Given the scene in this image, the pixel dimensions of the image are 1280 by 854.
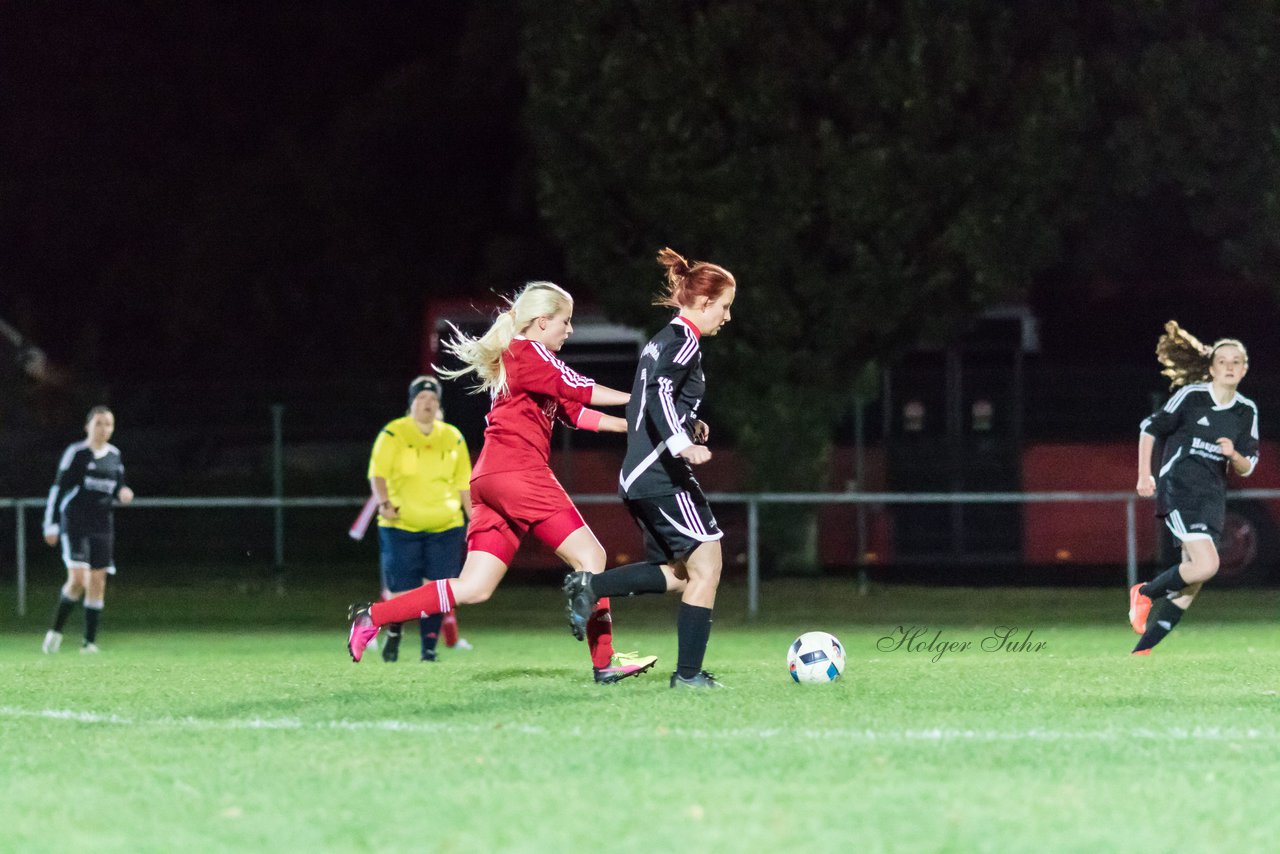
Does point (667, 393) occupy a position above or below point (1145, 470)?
above

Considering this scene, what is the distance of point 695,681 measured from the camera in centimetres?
879

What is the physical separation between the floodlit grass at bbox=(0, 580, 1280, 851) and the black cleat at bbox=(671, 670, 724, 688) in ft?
0.53

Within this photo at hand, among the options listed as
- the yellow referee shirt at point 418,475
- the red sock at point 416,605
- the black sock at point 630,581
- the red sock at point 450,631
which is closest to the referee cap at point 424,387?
the yellow referee shirt at point 418,475

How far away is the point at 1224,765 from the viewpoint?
6.47 metres

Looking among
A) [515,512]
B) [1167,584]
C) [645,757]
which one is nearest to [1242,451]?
[1167,584]

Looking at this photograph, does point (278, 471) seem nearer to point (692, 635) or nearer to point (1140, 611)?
point (1140, 611)

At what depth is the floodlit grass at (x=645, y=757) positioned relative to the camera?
543 centimetres

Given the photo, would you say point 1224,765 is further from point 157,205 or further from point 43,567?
point 157,205

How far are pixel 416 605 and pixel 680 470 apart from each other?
4.65ft

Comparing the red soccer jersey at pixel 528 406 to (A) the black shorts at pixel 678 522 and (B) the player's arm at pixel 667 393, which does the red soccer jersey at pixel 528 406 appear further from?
(A) the black shorts at pixel 678 522

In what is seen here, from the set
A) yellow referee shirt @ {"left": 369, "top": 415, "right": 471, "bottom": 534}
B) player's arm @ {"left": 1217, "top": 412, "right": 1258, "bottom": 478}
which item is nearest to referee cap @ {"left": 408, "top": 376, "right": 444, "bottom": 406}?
yellow referee shirt @ {"left": 369, "top": 415, "right": 471, "bottom": 534}

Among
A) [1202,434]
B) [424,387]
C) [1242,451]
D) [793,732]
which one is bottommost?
[793,732]

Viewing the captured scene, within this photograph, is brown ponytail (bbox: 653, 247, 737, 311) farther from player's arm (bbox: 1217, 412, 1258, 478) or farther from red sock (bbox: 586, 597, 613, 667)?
player's arm (bbox: 1217, 412, 1258, 478)

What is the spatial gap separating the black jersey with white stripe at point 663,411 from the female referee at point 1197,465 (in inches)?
140
